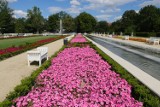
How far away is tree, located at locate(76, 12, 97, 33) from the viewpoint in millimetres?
103812

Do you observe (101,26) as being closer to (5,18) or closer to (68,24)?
(68,24)

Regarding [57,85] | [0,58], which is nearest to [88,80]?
[57,85]

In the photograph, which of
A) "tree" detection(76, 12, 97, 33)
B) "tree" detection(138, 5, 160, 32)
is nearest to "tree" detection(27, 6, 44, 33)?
"tree" detection(76, 12, 97, 33)

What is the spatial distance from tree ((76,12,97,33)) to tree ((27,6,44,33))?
1737 cm

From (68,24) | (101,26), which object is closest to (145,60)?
(68,24)

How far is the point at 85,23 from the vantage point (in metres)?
105

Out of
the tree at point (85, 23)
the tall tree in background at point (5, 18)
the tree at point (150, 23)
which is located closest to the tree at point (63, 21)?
the tree at point (85, 23)

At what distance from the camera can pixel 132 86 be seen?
5.65 metres

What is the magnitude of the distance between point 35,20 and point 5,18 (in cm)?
1551

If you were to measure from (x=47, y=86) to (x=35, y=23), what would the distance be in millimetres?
89207

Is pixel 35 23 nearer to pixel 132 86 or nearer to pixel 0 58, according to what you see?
pixel 0 58

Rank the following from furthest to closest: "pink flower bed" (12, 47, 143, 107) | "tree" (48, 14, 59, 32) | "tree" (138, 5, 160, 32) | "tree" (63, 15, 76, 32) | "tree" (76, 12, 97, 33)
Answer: "tree" (76, 12, 97, 33) < "tree" (48, 14, 59, 32) < "tree" (63, 15, 76, 32) < "tree" (138, 5, 160, 32) < "pink flower bed" (12, 47, 143, 107)

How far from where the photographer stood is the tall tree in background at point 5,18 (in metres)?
76.0

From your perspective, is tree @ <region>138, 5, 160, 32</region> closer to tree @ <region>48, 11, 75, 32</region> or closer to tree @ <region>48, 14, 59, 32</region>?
tree @ <region>48, 11, 75, 32</region>
